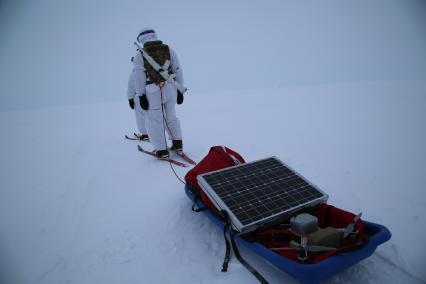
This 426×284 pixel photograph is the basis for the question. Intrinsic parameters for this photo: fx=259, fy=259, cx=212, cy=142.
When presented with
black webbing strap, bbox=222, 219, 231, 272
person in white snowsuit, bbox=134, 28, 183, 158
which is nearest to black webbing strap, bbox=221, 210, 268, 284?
black webbing strap, bbox=222, 219, 231, 272

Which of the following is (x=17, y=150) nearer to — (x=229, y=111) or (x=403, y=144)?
(x=229, y=111)

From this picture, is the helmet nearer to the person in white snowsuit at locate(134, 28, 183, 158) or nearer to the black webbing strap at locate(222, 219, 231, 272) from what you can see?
the person in white snowsuit at locate(134, 28, 183, 158)

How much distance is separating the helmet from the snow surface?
5.50 feet

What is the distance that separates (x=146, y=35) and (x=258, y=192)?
2.59m

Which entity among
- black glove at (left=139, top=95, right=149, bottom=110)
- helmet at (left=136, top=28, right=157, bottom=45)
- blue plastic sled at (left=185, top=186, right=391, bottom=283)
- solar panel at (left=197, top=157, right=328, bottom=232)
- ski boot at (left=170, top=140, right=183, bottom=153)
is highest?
helmet at (left=136, top=28, right=157, bottom=45)

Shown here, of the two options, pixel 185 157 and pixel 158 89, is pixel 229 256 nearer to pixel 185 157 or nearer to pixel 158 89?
pixel 185 157

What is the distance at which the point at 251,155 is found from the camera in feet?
12.2

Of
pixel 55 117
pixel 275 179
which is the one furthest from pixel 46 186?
pixel 55 117

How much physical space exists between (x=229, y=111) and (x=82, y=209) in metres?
4.81

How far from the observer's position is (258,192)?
1.98m

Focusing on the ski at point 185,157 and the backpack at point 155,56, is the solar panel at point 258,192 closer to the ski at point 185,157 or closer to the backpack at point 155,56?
the ski at point 185,157

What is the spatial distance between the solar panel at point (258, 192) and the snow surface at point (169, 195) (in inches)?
13.7

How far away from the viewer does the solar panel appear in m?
1.74

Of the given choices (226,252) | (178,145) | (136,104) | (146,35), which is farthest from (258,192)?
(136,104)
